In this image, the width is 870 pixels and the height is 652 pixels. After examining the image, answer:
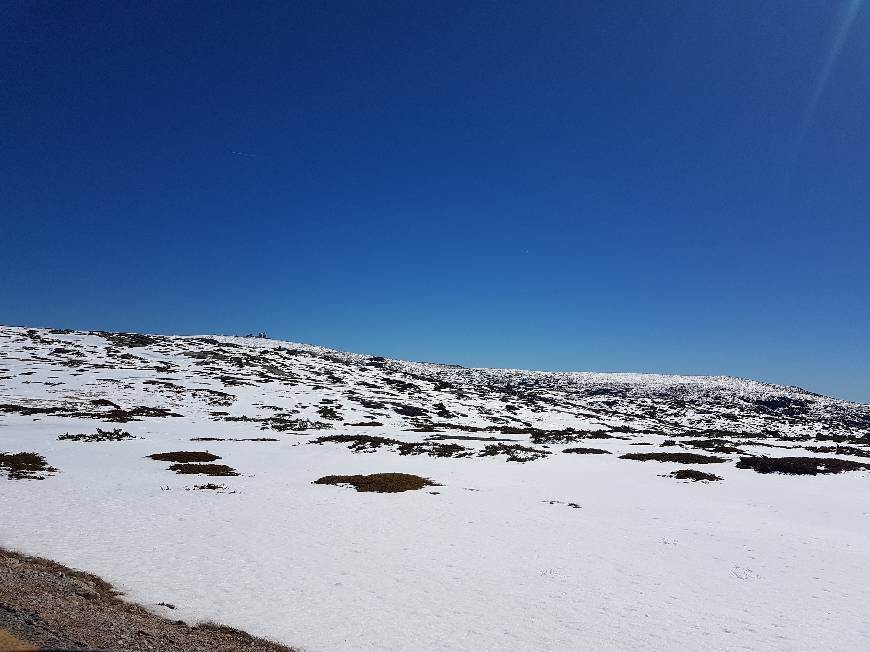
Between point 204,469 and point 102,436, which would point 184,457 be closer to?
point 204,469

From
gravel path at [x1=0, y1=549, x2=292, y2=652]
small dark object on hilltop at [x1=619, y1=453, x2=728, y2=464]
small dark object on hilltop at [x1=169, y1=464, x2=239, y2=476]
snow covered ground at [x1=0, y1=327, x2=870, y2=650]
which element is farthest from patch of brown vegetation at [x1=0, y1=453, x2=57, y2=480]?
small dark object on hilltop at [x1=619, y1=453, x2=728, y2=464]

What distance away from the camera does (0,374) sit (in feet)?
154

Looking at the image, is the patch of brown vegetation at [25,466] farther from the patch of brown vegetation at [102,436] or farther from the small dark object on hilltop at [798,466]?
the small dark object on hilltop at [798,466]

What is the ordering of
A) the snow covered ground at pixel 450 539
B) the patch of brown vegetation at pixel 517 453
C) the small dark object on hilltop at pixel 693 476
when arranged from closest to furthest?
the snow covered ground at pixel 450 539 → the small dark object on hilltop at pixel 693 476 → the patch of brown vegetation at pixel 517 453

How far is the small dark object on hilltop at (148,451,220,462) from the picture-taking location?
2238 cm

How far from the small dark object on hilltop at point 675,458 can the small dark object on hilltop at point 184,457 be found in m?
23.7

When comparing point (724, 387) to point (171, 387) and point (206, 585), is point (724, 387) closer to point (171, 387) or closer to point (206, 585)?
point (171, 387)

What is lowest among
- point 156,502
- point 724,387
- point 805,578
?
point 156,502

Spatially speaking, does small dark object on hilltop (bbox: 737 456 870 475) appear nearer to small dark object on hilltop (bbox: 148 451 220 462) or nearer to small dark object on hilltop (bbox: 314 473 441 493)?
small dark object on hilltop (bbox: 314 473 441 493)

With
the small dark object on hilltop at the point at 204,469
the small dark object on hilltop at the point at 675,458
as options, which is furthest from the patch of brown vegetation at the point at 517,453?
the small dark object on hilltop at the point at 204,469

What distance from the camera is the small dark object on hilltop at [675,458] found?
2828 centimetres

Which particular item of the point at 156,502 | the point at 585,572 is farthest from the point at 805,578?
the point at 156,502

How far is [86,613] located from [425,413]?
46287 mm

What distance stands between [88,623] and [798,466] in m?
30.7
